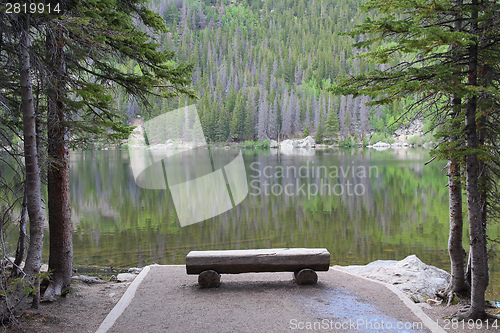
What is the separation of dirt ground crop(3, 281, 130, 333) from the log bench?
1480 millimetres

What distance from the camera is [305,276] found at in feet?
20.2

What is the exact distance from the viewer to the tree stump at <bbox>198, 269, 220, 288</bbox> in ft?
19.9

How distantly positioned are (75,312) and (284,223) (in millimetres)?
10528

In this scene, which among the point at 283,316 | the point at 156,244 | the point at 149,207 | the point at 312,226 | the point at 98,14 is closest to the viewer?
the point at 283,316

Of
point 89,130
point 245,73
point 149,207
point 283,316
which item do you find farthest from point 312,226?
point 245,73

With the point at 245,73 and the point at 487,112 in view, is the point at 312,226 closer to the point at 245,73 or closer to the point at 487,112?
the point at 487,112

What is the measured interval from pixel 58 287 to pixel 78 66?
3.72 metres

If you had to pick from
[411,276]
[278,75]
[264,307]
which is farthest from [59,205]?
[278,75]

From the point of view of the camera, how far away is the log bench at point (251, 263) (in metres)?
5.99

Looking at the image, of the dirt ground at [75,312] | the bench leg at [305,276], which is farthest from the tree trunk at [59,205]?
the bench leg at [305,276]

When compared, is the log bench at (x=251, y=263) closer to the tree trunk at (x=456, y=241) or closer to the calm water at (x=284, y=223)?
the tree trunk at (x=456, y=241)

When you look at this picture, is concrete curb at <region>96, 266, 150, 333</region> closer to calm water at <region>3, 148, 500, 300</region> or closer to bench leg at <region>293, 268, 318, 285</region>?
bench leg at <region>293, 268, 318, 285</region>

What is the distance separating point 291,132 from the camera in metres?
100

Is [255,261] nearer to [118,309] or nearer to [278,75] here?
[118,309]
